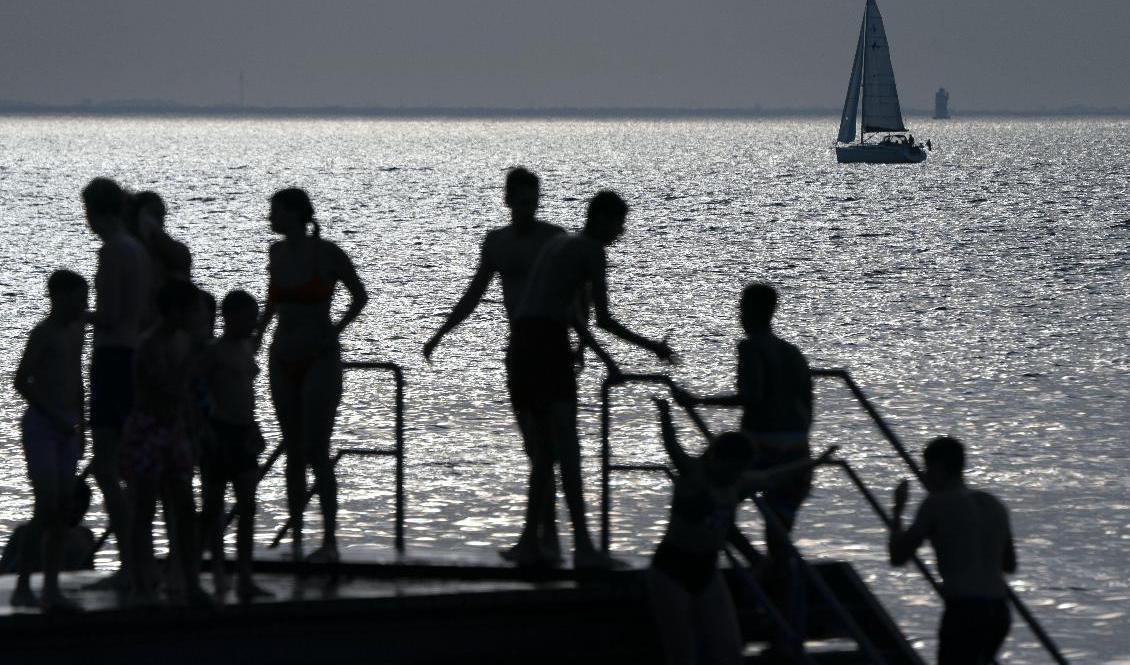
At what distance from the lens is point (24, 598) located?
7762mm

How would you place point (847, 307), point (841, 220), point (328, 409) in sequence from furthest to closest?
point (841, 220) < point (847, 307) < point (328, 409)

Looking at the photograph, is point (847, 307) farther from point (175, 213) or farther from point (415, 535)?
point (175, 213)

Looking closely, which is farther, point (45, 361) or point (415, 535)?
point (415, 535)

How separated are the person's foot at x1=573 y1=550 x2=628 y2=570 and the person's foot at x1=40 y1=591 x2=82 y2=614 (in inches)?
87.0

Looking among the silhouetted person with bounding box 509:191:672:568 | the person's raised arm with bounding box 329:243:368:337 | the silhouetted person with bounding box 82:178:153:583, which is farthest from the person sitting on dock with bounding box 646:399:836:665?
the silhouetted person with bounding box 82:178:153:583

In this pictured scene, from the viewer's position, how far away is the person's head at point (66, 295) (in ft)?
24.2

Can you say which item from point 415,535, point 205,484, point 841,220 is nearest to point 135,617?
point 205,484

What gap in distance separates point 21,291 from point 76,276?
152 ft

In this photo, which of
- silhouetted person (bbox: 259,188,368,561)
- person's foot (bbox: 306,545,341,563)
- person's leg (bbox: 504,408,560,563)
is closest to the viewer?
silhouetted person (bbox: 259,188,368,561)

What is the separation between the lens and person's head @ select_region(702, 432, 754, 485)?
23.7ft

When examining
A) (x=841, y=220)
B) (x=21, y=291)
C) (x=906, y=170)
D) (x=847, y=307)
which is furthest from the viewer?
(x=906, y=170)

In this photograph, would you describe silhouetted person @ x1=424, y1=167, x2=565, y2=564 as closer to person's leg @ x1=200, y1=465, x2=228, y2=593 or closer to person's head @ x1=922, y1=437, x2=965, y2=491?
person's leg @ x1=200, y1=465, x2=228, y2=593

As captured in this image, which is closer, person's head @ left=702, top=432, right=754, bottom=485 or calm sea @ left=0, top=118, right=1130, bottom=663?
person's head @ left=702, top=432, right=754, bottom=485

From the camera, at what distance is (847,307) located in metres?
48.3
